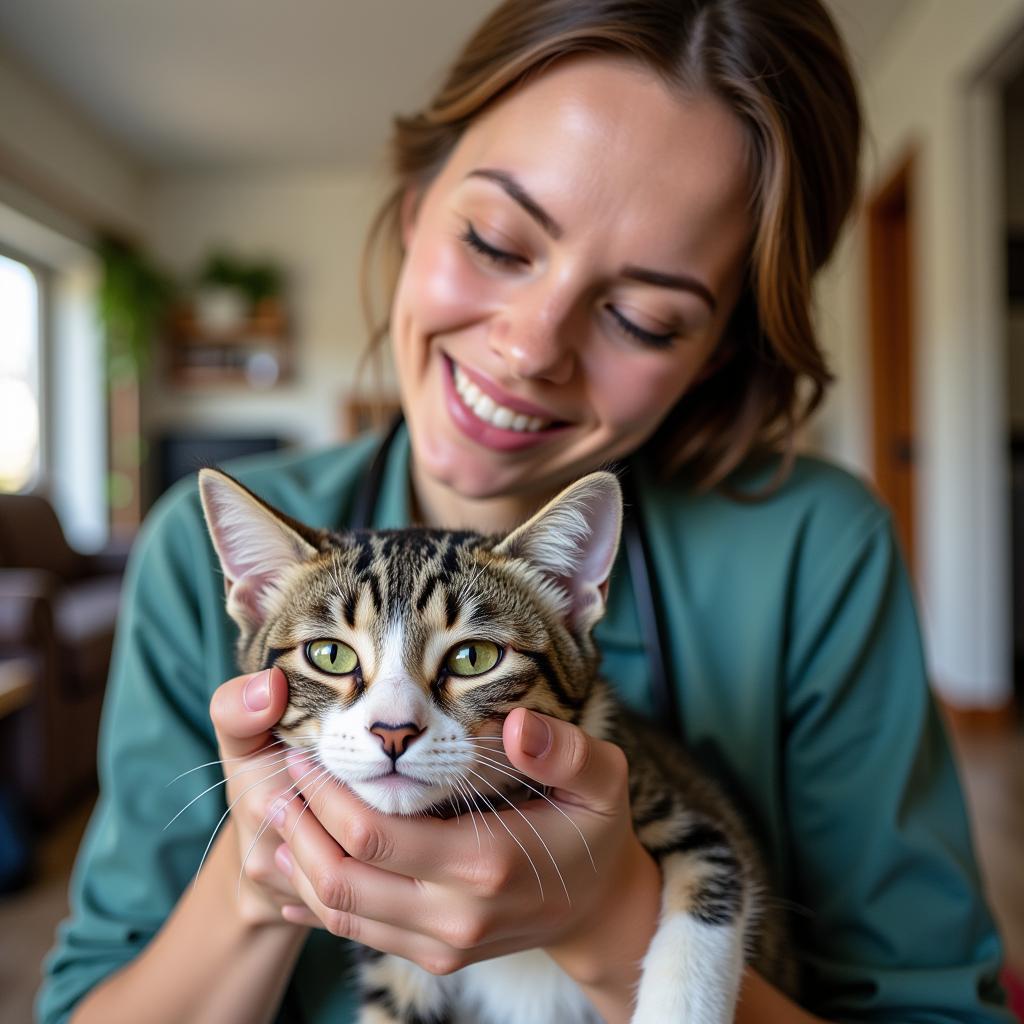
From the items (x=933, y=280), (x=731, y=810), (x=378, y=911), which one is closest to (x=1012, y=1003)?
(x=731, y=810)

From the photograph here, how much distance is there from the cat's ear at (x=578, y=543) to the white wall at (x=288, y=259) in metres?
6.37

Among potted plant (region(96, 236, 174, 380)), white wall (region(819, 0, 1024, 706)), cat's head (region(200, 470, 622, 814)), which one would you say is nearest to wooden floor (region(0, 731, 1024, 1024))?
white wall (region(819, 0, 1024, 706))

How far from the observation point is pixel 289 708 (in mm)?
667

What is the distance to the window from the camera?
544 centimetres

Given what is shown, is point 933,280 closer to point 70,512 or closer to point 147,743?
point 147,743

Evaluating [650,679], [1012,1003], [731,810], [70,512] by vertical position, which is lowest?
[70,512]

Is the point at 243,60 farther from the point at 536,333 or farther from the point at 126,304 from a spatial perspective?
the point at 536,333

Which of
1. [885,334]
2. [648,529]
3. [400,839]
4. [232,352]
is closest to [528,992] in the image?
[400,839]

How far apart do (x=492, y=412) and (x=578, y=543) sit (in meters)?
0.25

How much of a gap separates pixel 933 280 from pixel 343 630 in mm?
4155

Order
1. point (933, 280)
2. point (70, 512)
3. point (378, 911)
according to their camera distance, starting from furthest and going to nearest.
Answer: point (70, 512) < point (933, 280) < point (378, 911)

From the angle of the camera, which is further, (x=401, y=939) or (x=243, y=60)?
(x=243, y=60)

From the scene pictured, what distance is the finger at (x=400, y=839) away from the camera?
592 mm

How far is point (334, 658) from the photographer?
2.22 feet
